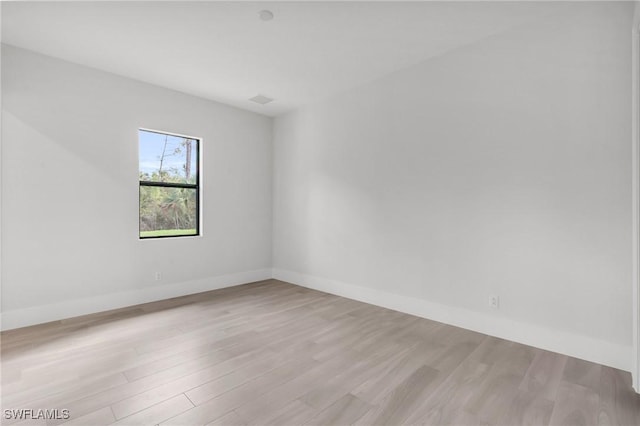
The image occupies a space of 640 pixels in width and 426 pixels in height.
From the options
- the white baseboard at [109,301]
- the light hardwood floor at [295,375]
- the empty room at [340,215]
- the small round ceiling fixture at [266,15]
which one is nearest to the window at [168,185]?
the empty room at [340,215]

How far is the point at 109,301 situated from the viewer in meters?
3.78

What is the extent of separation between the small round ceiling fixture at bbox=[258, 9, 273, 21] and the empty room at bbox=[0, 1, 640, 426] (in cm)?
3

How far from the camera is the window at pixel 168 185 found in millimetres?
4188

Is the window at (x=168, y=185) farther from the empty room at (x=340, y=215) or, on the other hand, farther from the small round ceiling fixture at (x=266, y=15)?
the small round ceiling fixture at (x=266, y=15)

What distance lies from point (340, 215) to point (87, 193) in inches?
123

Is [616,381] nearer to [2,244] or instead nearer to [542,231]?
[542,231]

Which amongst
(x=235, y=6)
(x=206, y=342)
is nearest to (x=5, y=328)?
(x=206, y=342)

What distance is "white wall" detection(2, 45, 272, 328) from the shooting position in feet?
10.5

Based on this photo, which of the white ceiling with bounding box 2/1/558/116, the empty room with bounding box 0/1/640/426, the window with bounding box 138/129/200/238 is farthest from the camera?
the window with bounding box 138/129/200/238

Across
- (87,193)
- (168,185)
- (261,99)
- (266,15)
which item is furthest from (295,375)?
(261,99)

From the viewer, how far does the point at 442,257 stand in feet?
11.3

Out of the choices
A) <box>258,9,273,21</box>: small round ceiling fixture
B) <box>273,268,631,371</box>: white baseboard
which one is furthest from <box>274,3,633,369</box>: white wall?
<box>258,9,273,21</box>: small round ceiling fixture

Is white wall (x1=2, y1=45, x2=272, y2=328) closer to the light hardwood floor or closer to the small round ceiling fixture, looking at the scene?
the light hardwood floor

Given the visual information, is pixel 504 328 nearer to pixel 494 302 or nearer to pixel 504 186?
pixel 494 302
